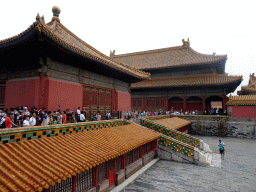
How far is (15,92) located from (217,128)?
2225 centimetres

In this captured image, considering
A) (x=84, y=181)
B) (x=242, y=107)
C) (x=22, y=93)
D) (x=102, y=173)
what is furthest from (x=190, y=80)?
(x=84, y=181)

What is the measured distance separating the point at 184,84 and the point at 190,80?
1.84 meters

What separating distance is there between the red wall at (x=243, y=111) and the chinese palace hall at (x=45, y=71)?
56.9 ft

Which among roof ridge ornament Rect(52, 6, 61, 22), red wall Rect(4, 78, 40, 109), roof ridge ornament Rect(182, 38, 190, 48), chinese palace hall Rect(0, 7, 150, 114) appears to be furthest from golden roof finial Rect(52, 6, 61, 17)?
roof ridge ornament Rect(182, 38, 190, 48)

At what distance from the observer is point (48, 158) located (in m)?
4.35

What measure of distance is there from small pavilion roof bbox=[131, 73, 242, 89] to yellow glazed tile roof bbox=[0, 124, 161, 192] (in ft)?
68.5

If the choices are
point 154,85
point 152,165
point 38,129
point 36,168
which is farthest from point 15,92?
point 154,85

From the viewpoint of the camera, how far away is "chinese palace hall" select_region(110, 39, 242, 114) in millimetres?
25141

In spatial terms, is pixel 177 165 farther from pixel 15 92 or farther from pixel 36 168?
pixel 15 92

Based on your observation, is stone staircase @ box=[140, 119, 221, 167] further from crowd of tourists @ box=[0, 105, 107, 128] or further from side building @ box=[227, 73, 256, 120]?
side building @ box=[227, 73, 256, 120]

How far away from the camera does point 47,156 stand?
173 inches

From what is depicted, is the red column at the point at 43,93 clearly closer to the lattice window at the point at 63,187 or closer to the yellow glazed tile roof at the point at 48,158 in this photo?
the yellow glazed tile roof at the point at 48,158

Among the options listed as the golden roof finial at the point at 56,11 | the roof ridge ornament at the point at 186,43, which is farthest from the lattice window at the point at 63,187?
the roof ridge ornament at the point at 186,43

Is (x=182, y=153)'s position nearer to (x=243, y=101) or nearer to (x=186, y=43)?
(x=243, y=101)
